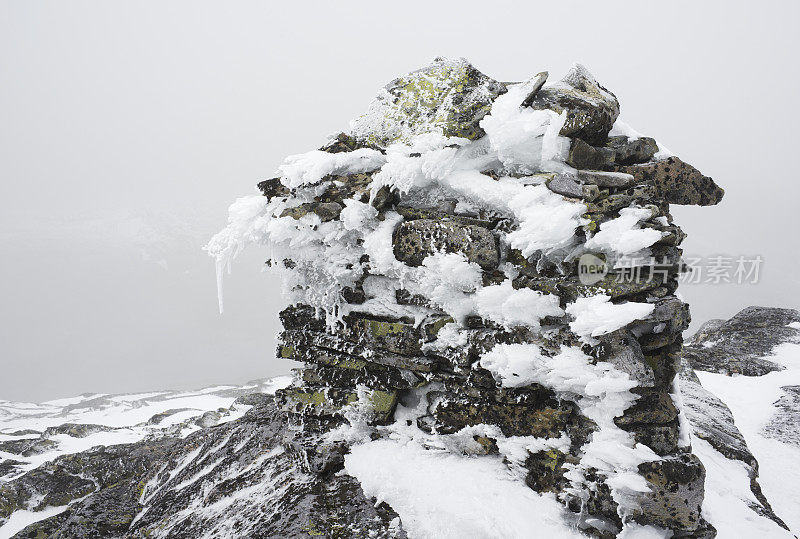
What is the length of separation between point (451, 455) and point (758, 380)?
1952 cm

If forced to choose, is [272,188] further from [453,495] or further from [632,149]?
[632,149]

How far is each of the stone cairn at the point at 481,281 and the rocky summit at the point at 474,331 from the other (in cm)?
4

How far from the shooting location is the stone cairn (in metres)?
6.72

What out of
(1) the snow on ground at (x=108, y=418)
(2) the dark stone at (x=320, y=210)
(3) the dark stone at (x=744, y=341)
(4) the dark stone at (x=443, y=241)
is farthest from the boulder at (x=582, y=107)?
(1) the snow on ground at (x=108, y=418)

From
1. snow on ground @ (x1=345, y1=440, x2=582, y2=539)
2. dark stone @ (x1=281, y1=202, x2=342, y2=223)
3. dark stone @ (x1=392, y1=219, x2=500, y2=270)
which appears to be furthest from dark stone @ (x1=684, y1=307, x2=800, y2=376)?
dark stone @ (x1=281, y1=202, x2=342, y2=223)

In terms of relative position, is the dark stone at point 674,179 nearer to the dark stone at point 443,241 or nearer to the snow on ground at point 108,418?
the dark stone at point 443,241

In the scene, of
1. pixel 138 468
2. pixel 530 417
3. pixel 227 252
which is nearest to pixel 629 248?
pixel 530 417

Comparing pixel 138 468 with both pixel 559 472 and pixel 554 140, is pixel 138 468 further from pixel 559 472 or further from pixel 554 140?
pixel 554 140

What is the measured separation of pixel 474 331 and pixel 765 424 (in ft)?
50.5

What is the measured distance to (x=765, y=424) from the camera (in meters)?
15.7

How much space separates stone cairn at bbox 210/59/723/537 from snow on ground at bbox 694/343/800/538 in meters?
3.44

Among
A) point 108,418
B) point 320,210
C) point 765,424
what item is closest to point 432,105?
point 320,210

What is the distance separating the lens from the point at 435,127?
8.59 metres

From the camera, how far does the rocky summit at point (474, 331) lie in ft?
22.0
